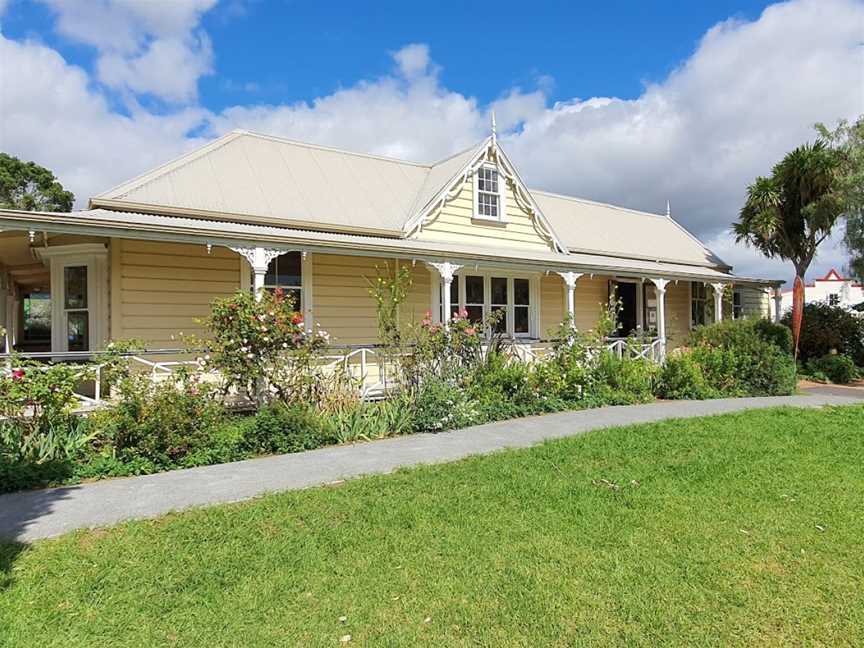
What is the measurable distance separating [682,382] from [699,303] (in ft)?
32.2

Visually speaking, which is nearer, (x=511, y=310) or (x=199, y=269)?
(x=199, y=269)

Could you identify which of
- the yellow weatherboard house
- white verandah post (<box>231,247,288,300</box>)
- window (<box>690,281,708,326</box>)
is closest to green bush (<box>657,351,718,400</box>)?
the yellow weatherboard house

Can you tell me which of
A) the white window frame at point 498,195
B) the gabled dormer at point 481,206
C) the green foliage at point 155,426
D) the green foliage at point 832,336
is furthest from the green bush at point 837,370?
the green foliage at point 155,426

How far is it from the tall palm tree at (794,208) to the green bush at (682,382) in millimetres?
9260

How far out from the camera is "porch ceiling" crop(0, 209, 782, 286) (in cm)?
789

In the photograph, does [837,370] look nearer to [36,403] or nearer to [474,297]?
[474,297]

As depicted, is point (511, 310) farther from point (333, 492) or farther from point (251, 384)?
point (333, 492)

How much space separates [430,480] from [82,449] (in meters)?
4.37

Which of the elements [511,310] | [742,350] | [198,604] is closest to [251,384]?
[198,604]

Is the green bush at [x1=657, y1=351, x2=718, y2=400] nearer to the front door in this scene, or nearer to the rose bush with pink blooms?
the front door

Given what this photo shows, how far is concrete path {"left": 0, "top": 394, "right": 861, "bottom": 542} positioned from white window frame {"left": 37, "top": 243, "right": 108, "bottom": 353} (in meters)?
5.24

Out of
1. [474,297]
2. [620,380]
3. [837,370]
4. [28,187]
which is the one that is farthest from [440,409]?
[28,187]

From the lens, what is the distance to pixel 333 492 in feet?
17.8

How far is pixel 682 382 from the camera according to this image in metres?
12.1
